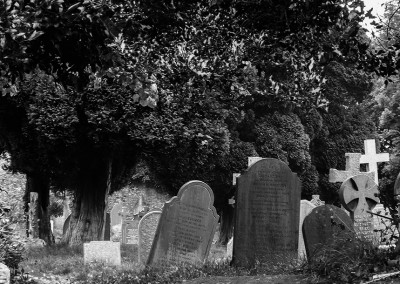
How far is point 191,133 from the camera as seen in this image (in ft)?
62.6

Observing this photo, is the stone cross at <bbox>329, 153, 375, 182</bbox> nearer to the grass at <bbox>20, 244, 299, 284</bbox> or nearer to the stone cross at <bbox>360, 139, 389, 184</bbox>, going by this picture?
the stone cross at <bbox>360, 139, 389, 184</bbox>

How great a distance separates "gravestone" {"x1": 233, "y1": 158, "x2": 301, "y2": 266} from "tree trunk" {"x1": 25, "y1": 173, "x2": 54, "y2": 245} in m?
11.9

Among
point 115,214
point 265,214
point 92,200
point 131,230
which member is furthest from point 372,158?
point 115,214

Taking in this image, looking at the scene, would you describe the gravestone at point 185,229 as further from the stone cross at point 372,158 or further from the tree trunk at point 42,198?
the tree trunk at point 42,198

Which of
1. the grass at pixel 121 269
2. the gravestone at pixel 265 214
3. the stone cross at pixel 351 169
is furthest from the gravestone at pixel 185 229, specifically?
the stone cross at pixel 351 169

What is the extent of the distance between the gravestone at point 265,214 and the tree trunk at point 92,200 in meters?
8.56

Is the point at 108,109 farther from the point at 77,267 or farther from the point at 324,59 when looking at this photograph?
the point at 324,59

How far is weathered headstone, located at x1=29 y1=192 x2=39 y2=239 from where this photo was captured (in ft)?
71.6

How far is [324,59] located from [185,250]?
18.5 feet

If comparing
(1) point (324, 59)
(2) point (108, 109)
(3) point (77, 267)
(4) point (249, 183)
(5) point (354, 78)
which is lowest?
(3) point (77, 267)

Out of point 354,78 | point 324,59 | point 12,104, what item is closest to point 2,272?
point 324,59

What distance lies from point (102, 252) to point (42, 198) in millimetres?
9028

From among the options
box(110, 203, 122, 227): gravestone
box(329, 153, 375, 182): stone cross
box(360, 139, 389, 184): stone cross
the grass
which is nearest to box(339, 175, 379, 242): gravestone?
box(329, 153, 375, 182): stone cross

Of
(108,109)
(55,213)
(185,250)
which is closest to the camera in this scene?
(185,250)
